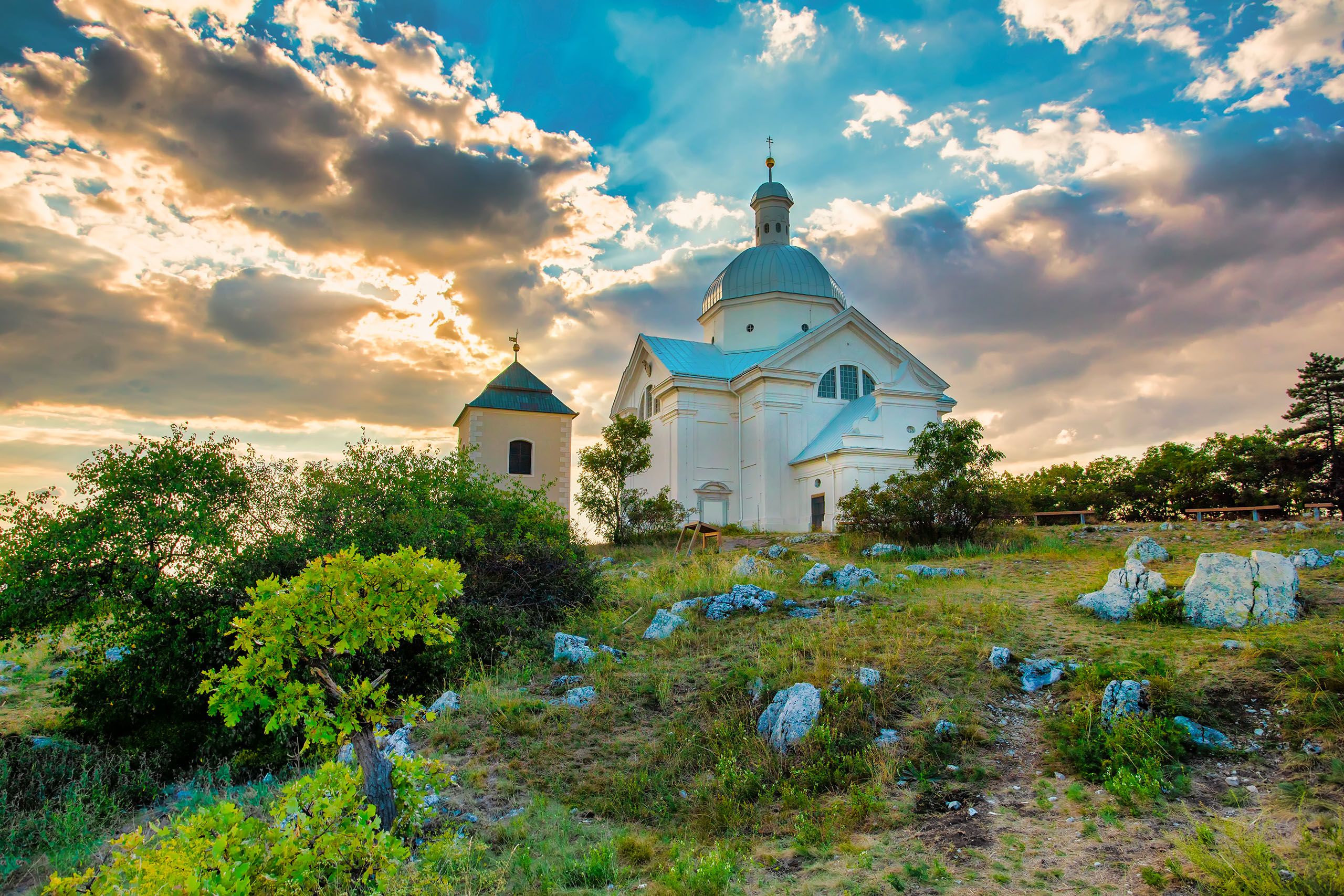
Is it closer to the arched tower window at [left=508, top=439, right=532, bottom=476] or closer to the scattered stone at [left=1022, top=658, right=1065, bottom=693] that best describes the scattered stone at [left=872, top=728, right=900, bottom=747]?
the scattered stone at [left=1022, top=658, right=1065, bottom=693]

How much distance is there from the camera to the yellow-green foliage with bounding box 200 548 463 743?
430 cm

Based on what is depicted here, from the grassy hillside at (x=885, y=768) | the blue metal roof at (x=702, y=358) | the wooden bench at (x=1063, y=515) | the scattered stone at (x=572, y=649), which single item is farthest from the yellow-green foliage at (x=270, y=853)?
the blue metal roof at (x=702, y=358)

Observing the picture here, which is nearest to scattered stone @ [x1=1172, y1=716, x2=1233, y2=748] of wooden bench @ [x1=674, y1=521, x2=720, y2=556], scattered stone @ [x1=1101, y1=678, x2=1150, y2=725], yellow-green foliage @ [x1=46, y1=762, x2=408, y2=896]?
scattered stone @ [x1=1101, y1=678, x2=1150, y2=725]

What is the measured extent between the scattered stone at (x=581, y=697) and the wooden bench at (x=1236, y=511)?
57.4 feet

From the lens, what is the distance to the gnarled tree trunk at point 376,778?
15.4 ft

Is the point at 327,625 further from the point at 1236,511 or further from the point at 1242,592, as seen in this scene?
the point at 1236,511

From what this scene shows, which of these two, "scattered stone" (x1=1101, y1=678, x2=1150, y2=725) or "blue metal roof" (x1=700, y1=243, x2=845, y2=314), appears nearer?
"scattered stone" (x1=1101, y1=678, x2=1150, y2=725)

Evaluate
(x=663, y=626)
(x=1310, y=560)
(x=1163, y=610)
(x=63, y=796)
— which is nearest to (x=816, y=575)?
(x=663, y=626)

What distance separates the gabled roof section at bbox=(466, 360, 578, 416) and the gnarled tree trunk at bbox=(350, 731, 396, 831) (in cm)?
2606

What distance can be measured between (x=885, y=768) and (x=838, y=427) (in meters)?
22.0

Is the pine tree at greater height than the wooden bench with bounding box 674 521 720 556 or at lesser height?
greater

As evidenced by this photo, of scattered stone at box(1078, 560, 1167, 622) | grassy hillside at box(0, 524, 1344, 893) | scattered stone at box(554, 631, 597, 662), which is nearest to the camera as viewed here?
grassy hillside at box(0, 524, 1344, 893)

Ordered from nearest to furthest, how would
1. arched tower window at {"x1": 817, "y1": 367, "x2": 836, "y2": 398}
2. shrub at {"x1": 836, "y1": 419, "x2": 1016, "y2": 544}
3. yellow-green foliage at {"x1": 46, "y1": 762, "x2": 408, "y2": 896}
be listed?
1. yellow-green foliage at {"x1": 46, "y1": 762, "x2": 408, "y2": 896}
2. shrub at {"x1": 836, "y1": 419, "x2": 1016, "y2": 544}
3. arched tower window at {"x1": 817, "y1": 367, "x2": 836, "y2": 398}

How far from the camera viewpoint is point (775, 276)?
1284 inches
